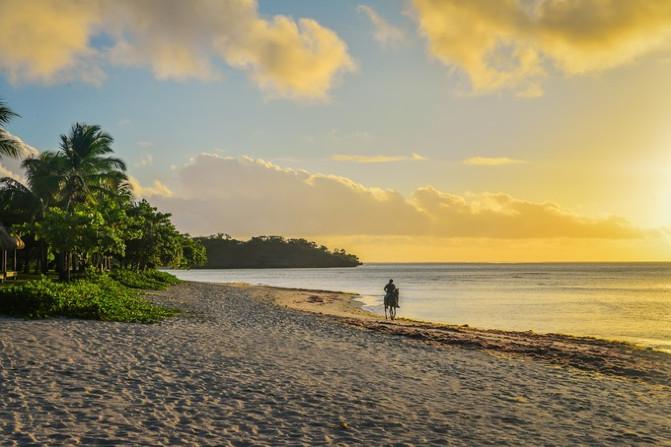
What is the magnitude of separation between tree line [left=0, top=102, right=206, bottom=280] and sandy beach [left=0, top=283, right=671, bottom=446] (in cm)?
1936

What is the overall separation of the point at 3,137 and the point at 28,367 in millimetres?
24531

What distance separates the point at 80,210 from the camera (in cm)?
3766

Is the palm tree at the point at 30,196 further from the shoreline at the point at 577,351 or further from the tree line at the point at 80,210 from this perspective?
the shoreline at the point at 577,351

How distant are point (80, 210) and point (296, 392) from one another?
3177cm

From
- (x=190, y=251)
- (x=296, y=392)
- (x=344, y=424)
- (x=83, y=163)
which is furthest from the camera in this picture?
(x=190, y=251)

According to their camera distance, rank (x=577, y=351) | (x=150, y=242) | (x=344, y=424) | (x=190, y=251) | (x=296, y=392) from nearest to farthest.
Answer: (x=344, y=424) < (x=296, y=392) < (x=577, y=351) < (x=150, y=242) < (x=190, y=251)

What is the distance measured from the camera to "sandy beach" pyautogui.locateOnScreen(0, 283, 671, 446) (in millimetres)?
8312

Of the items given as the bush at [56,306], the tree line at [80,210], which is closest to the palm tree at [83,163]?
the tree line at [80,210]

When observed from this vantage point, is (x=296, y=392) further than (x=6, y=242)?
No

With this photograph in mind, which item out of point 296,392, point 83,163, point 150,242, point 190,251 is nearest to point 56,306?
point 296,392

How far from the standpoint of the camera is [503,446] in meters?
8.34

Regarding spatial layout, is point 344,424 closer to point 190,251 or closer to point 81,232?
point 81,232

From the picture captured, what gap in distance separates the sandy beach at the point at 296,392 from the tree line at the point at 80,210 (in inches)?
762

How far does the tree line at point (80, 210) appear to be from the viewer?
35375 millimetres
